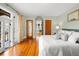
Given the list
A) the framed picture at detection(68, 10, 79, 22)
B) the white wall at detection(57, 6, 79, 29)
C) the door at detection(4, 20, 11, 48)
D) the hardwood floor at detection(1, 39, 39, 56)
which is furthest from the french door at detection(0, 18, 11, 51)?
the framed picture at detection(68, 10, 79, 22)

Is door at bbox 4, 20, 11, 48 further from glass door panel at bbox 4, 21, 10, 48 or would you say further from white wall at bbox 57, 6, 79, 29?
white wall at bbox 57, 6, 79, 29

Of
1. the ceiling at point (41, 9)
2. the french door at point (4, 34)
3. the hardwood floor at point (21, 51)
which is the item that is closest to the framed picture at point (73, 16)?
the ceiling at point (41, 9)

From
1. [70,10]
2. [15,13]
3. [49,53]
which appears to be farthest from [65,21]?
[15,13]

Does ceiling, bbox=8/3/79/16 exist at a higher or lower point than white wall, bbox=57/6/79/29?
higher

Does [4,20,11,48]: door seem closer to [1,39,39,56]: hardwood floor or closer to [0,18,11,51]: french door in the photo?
[0,18,11,51]: french door

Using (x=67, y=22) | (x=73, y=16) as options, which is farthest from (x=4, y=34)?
(x=73, y=16)

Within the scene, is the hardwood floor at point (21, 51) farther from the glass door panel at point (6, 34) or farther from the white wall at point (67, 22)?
the white wall at point (67, 22)

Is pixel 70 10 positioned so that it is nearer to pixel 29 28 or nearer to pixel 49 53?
pixel 49 53

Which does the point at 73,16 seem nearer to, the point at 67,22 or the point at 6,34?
the point at 67,22

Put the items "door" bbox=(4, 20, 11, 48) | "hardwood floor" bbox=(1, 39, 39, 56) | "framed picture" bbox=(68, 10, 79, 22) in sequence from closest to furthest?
"framed picture" bbox=(68, 10, 79, 22)
"hardwood floor" bbox=(1, 39, 39, 56)
"door" bbox=(4, 20, 11, 48)

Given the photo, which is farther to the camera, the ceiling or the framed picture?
the ceiling

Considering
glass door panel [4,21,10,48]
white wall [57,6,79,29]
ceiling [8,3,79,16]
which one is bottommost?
glass door panel [4,21,10,48]

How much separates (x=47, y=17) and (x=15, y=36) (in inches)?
48.0

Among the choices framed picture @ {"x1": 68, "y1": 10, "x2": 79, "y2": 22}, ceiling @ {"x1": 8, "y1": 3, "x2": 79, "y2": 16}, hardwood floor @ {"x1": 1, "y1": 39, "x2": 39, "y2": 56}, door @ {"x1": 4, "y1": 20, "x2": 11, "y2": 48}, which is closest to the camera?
framed picture @ {"x1": 68, "y1": 10, "x2": 79, "y2": 22}
